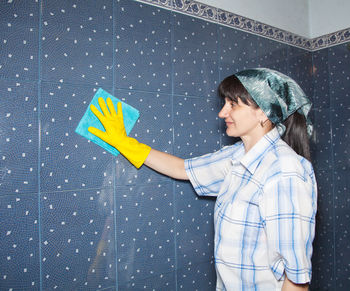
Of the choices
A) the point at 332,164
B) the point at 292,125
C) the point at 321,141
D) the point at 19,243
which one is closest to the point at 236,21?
the point at 292,125

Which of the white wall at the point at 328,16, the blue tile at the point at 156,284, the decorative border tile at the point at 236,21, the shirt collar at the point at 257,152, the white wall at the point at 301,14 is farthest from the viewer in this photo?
the white wall at the point at 328,16

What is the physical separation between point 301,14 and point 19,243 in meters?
1.83

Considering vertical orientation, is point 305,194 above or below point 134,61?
below

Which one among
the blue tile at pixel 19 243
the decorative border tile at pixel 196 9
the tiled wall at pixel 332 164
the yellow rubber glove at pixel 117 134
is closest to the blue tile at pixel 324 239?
the tiled wall at pixel 332 164

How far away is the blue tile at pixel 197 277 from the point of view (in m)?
1.22

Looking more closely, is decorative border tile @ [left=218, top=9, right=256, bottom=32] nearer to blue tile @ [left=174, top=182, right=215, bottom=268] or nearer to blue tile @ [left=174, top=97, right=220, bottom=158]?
blue tile @ [left=174, top=97, right=220, bottom=158]

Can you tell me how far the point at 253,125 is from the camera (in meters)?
1.01

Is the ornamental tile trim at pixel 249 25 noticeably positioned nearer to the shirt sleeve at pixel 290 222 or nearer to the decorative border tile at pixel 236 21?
the decorative border tile at pixel 236 21

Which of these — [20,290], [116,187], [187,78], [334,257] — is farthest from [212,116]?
[334,257]

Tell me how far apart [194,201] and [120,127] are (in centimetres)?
47

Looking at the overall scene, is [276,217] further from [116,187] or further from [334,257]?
[334,257]

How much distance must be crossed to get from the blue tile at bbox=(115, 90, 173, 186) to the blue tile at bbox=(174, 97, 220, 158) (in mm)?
41

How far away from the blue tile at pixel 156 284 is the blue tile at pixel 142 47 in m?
0.71

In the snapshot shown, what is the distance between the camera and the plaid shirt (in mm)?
836
